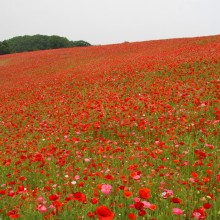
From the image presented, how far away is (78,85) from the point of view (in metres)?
16.3

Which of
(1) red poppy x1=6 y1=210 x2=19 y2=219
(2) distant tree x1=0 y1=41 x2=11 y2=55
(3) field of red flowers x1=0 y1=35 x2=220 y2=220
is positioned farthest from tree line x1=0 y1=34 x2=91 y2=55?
(1) red poppy x1=6 y1=210 x2=19 y2=219

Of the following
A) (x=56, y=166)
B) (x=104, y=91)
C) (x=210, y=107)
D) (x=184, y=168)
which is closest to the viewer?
(x=184, y=168)

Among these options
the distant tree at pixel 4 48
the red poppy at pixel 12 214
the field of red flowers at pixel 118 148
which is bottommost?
the field of red flowers at pixel 118 148

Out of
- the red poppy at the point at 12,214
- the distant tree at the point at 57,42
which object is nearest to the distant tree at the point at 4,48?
the distant tree at the point at 57,42

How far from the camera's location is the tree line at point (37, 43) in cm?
7101

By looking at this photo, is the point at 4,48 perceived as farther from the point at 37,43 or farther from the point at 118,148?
the point at 118,148

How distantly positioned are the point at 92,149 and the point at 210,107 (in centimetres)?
333

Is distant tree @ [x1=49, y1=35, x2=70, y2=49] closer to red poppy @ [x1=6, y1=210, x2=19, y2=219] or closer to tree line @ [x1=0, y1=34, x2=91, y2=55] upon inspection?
tree line @ [x1=0, y1=34, x2=91, y2=55]

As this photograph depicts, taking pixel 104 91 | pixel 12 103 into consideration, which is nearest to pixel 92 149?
pixel 104 91

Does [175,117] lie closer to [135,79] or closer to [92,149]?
[92,149]

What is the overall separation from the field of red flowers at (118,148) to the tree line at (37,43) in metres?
53.2

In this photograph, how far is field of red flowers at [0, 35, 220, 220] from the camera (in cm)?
341

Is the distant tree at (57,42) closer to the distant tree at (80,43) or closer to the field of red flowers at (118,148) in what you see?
the distant tree at (80,43)

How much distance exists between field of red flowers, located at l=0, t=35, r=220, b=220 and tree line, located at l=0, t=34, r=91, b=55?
5323cm
